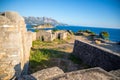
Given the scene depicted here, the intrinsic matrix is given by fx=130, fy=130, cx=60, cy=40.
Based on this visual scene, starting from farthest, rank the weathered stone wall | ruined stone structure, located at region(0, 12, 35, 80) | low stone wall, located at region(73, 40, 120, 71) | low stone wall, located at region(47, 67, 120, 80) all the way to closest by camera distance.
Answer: the weathered stone wall, low stone wall, located at region(73, 40, 120, 71), ruined stone structure, located at region(0, 12, 35, 80), low stone wall, located at region(47, 67, 120, 80)

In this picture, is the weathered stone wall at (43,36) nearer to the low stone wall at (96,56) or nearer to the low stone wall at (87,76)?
the low stone wall at (96,56)

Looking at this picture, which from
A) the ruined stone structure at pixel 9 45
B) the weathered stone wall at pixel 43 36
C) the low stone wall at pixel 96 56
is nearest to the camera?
the ruined stone structure at pixel 9 45

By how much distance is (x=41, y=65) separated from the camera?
30.3 feet

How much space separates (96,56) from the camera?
30.3 ft

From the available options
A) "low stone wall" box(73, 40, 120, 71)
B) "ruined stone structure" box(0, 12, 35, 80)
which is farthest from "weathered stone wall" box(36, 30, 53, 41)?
"ruined stone structure" box(0, 12, 35, 80)

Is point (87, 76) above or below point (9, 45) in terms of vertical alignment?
below

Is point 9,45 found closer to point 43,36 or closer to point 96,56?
point 96,56

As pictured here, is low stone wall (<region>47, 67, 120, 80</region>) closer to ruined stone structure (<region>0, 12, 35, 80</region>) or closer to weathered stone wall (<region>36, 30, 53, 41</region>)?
ruined stone structure (<region>0, 12, 35, 80</region>)

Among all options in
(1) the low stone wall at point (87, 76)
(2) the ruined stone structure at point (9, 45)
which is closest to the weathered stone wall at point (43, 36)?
(2) the ruined stone structure at point (9, 45)

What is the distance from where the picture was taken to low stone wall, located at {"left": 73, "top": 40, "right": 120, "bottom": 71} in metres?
7.59

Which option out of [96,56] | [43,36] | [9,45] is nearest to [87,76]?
[9,45]

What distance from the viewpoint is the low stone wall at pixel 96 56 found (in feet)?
24.9

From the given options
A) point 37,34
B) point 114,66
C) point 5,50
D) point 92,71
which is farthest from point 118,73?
point 37,34

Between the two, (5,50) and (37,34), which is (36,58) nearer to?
(5,50)
